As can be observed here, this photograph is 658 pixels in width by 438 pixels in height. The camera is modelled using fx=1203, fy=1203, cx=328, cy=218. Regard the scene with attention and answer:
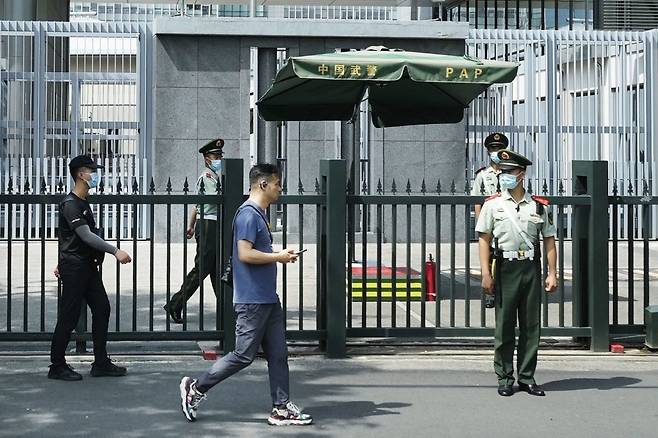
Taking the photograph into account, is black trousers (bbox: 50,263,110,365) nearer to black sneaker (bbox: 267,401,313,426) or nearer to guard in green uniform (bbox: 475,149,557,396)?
black sneaker (bbox: 267,401,313,426)

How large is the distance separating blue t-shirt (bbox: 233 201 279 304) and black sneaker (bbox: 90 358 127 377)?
2.04 meters

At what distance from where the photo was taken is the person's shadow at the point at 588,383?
909cm

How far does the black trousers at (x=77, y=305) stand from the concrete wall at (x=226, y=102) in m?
12.8

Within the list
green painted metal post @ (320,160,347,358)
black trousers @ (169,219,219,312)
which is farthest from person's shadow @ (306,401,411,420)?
black trousers @ (169,219,219,312)

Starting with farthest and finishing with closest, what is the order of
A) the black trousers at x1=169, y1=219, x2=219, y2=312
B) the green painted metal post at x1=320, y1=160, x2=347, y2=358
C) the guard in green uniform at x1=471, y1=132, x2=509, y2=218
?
1. the guard in green uniform at x1=471, y1=132, x2=509, y2=218
2. the black trousers at x1=169, y1=219, x2=219, y2=312
3. the green painted metal post at x1=320, y1=160, x2=347, y2=358

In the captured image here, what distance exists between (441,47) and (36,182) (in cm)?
802

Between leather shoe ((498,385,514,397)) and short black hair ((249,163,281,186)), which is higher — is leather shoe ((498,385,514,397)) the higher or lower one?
the lower one

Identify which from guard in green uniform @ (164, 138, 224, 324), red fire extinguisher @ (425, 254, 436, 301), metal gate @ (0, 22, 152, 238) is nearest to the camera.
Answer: guard in green uniform @ (164, 138, 224, 324)

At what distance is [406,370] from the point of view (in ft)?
32.1

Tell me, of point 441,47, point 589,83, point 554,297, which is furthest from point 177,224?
point 554,297

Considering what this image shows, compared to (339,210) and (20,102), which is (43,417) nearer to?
(339,210)

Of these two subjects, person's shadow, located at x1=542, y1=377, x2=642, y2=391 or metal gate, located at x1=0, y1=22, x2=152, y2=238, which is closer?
person's shadow, located at x1=542, y1=377, x2=642, y2=391

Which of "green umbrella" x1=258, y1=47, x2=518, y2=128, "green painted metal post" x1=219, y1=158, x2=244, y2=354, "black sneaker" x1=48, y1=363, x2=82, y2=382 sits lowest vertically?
"black sneaker" x1=48, y1=363, x2=82, y2=382

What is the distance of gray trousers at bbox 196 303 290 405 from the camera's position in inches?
302
